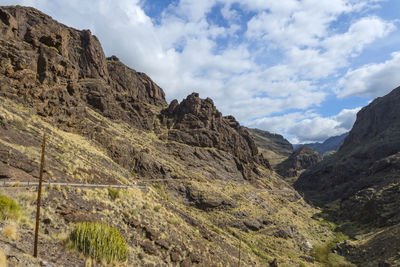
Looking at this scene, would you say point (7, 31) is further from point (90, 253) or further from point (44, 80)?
point (90, 253)

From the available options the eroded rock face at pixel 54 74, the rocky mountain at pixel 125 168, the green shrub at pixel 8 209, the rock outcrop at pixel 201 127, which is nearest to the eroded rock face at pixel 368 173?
the rocky mountain at pixel 125 168

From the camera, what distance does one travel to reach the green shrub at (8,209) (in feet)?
43.4

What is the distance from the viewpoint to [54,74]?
53.2m

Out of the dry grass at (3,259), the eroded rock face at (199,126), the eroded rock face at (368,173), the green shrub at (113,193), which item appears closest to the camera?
the dry grass at (3,259)

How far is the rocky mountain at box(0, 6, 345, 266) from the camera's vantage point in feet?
61.2

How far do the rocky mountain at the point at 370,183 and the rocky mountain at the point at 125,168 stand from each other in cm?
1059

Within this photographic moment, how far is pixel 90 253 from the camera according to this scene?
1384 cm

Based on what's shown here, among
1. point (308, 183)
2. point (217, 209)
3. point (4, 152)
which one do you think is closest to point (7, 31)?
point (4, 152)

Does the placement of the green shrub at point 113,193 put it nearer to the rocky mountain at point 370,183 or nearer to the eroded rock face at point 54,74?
the eroded rock face at point 54,74

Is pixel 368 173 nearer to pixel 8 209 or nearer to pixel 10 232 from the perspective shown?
pixel 8 209

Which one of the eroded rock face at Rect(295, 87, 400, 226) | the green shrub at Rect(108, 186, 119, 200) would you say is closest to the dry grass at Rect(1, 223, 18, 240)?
the green shrub at Rect(108, 186, 119, 200)

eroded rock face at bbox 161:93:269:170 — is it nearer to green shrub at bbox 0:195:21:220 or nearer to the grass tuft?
green shrub at bbox 0:195:21:220

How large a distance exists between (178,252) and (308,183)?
16594 centimetres

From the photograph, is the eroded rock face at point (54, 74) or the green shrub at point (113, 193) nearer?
the green shrub at point (113, 193)
